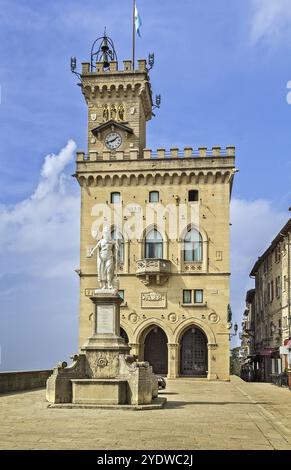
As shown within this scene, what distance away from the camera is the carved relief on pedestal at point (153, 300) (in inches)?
1980

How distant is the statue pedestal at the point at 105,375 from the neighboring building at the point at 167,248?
25.7m

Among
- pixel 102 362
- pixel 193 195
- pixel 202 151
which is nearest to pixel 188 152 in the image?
pixel 202 151

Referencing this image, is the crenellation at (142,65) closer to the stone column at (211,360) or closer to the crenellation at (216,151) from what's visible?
the crenellation at (216,151)

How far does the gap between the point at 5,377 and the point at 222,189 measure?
26191mm

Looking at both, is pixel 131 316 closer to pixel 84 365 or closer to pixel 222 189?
pixel 222 189

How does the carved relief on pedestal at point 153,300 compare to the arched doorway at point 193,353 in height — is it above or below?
above

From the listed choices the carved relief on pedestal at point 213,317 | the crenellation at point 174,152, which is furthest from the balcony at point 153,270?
the crenellation at point 174,152

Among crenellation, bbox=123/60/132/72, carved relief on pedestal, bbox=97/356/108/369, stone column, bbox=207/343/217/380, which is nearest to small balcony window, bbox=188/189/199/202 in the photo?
stone column, bbox=207/343/217/380

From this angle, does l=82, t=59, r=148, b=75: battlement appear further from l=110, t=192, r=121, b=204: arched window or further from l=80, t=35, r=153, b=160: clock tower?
l=110, t=192, r=121, b=204: arched window

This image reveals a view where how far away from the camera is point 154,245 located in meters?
51.3

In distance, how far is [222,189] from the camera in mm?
51250

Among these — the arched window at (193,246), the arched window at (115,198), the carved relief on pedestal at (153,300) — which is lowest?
the carved relief on pedestal at (153,300)

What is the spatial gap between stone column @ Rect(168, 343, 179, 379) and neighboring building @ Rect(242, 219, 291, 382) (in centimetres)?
787
